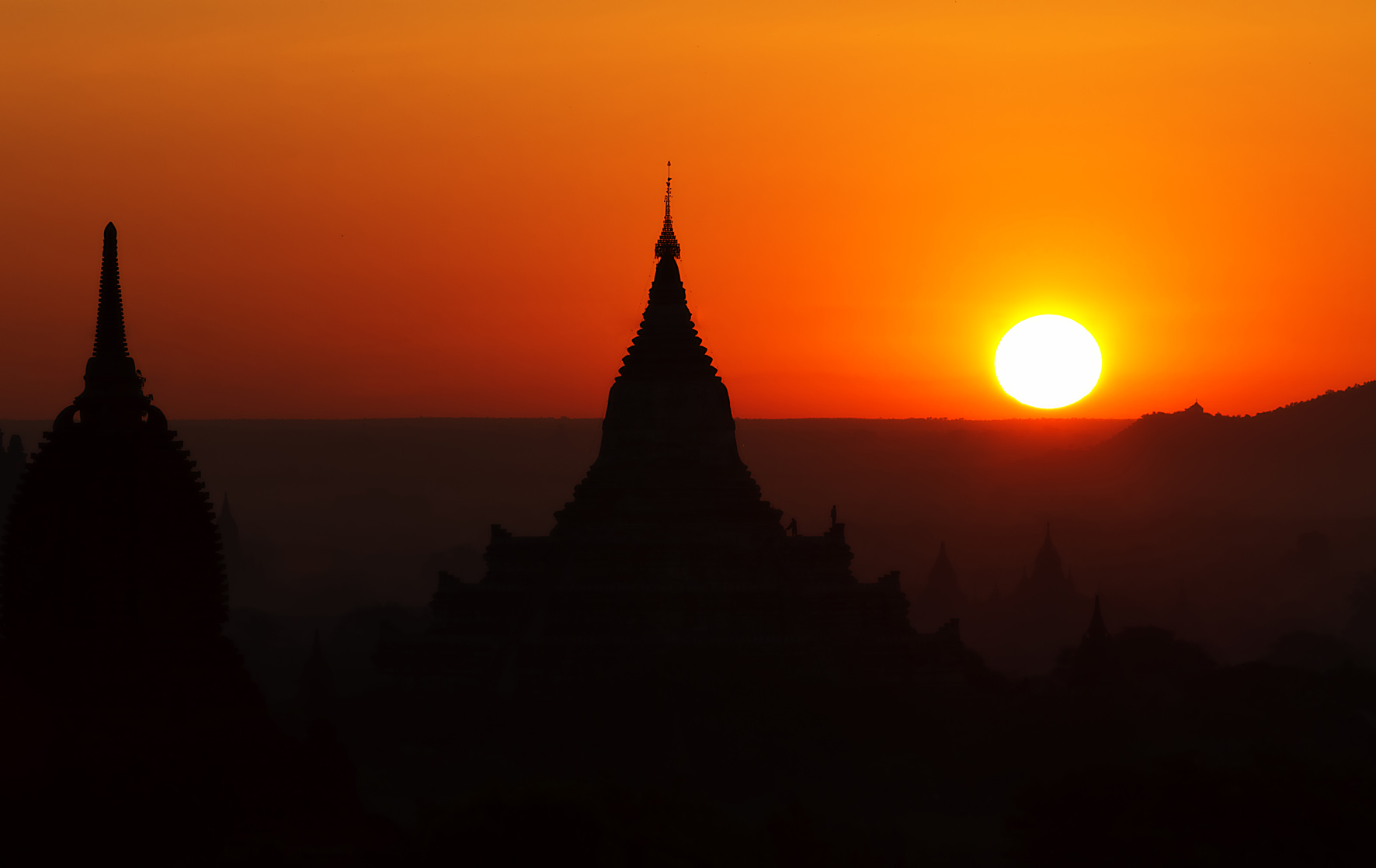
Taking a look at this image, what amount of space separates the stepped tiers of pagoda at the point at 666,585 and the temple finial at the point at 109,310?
2681 centimetres

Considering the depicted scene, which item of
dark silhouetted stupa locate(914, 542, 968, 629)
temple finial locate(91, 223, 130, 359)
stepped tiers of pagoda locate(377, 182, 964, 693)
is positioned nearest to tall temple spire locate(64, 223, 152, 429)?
temple finial locate(91, 223, 130, 359)

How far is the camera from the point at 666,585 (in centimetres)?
7981

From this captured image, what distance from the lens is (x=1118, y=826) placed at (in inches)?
1976

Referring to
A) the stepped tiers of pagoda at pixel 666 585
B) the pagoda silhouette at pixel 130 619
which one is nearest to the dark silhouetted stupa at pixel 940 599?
the stepped tiers of pagoda at pixel 666 585

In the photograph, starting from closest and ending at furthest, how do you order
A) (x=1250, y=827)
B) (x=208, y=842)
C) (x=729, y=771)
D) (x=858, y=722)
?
(x=208, y=842)
(x=1250, y=827)
(x=729, y=771)
(x=858, y=722)

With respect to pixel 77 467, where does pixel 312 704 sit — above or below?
below

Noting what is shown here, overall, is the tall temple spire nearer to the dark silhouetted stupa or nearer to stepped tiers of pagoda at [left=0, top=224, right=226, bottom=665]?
stepped tiers of pagoda at [left=0, top=224, right=226, bottom=665]

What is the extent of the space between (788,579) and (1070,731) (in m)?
13.4

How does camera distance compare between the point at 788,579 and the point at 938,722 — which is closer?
the point at 938,722

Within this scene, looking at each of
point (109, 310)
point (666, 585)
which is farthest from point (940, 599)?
point (109, 310)

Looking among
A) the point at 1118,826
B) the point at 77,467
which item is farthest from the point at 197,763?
the point at 1118,826

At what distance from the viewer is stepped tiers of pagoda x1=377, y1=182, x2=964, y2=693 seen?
7750 cm

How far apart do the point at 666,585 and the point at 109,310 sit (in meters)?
31.0

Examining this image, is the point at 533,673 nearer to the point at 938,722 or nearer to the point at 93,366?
the point at 938,722
